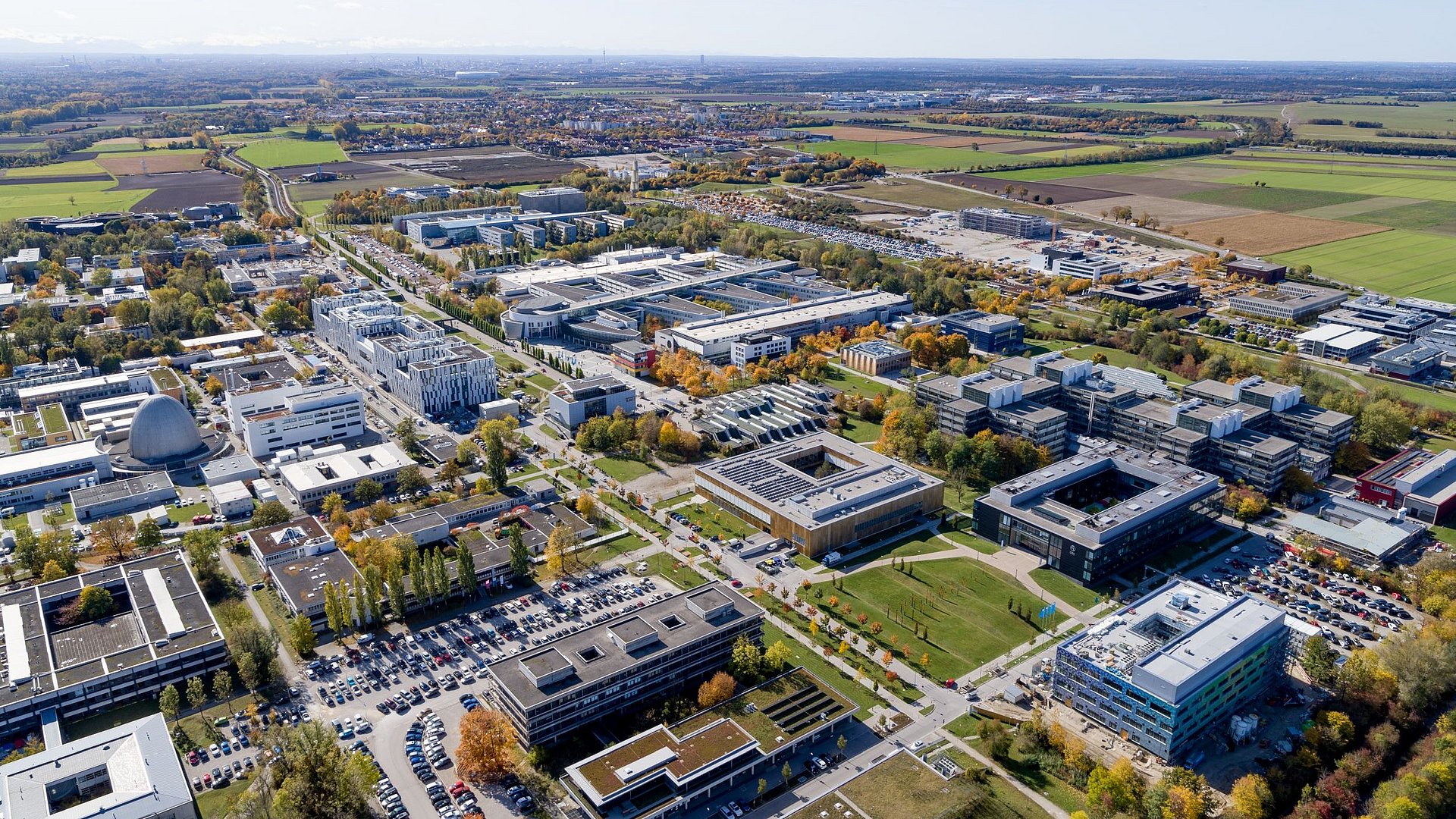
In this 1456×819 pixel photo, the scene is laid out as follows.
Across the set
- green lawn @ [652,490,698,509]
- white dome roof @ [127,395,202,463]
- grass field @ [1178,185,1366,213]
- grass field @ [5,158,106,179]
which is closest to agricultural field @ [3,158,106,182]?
grass field @ [5,158,106,179]

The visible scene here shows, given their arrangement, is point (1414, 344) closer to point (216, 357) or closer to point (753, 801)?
point (753, 801)

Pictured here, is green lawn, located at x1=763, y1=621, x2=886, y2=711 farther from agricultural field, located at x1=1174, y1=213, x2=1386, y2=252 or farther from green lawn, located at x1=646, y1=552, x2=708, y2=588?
agricultural field, located at x1=1174, y1=213, x2=1386, y2=252

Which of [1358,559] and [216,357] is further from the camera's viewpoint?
[216,357]

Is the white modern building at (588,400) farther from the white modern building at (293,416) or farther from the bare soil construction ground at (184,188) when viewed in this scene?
the bare soil construction ground at (184,188)

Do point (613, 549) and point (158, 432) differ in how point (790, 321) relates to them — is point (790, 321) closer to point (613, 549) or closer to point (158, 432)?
point (613, 549)

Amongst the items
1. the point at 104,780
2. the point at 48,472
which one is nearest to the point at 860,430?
the point at 104,780

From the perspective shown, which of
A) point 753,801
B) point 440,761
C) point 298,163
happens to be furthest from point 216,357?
point 298,163
